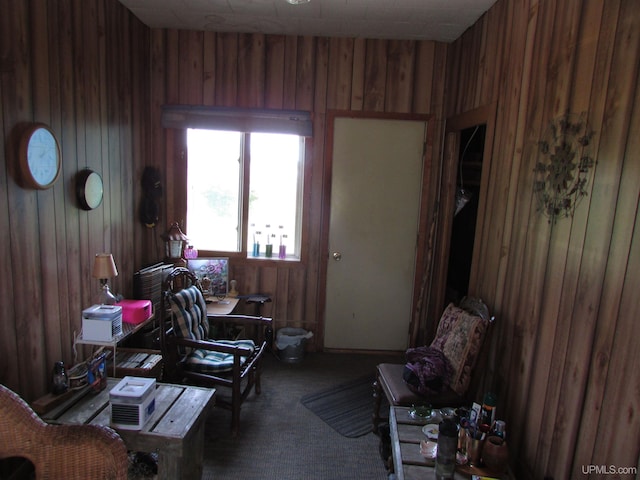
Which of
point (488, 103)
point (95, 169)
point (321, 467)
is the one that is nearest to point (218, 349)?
point (321, 467)

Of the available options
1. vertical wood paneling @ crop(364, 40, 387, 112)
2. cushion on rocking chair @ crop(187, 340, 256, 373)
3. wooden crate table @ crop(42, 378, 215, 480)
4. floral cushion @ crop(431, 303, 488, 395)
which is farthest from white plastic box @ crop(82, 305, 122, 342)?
vertical wood paneling @ crop(364, 40, 387, 112)

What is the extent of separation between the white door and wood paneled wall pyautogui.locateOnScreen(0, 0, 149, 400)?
1.75 meters

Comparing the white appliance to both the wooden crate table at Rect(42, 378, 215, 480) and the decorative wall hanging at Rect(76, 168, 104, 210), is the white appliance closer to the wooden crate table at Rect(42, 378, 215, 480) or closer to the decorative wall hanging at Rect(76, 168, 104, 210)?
the wooden crate table at Rect(42, 378, 215, 480)

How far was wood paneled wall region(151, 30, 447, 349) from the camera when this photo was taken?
3.50 m

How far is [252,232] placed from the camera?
3.84m

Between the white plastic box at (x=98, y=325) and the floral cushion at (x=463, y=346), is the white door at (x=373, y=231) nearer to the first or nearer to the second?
the floral cushion at (x=463, y=346)

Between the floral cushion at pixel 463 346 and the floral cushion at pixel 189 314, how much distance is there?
1641mm

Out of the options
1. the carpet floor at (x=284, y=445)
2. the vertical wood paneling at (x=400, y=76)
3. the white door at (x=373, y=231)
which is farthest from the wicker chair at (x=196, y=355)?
the vertical wood paneling at (x=400, y=76)

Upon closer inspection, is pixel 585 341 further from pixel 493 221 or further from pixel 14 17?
pixel 14 17

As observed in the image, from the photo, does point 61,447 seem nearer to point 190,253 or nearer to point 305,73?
point 190,253

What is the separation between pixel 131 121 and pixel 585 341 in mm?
3304

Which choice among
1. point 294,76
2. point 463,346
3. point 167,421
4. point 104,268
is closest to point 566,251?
point 463,346

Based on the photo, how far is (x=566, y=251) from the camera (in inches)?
71.0

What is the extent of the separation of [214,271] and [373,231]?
58.5 inches
